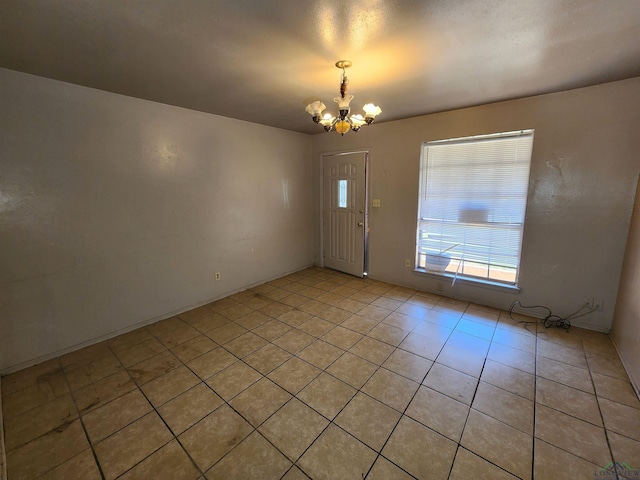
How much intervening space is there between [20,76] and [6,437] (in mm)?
2474

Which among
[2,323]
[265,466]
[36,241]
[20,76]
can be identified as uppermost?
[20,76]

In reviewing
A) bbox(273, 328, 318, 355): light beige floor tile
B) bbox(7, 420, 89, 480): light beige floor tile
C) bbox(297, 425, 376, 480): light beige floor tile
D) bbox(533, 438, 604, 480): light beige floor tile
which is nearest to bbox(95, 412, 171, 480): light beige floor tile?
bbox(7, 420, 89, 480): light beige floor tile

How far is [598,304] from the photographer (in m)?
2.66

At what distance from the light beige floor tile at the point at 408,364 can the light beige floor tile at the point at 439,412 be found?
17 cm

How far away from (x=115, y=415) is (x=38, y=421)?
1.54 feet

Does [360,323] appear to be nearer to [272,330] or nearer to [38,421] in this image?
[272,330]

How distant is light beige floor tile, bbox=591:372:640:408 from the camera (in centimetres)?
184

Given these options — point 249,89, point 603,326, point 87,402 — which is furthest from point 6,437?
point 603,326

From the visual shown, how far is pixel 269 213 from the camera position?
13.5ft

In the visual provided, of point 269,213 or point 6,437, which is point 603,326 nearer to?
point 269,213

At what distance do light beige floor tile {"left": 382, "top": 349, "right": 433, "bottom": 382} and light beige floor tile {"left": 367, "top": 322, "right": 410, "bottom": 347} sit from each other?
0.17 meters

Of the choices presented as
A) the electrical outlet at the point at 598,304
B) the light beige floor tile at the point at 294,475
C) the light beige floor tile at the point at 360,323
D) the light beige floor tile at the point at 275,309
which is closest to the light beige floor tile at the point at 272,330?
the light beige floor tile at the point at 275,309

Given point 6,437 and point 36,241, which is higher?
point 36,241

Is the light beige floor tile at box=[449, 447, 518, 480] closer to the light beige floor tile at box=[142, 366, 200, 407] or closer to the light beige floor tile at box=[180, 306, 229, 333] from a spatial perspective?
the light beige floor tile at box=[142, 366, 200, 407]
